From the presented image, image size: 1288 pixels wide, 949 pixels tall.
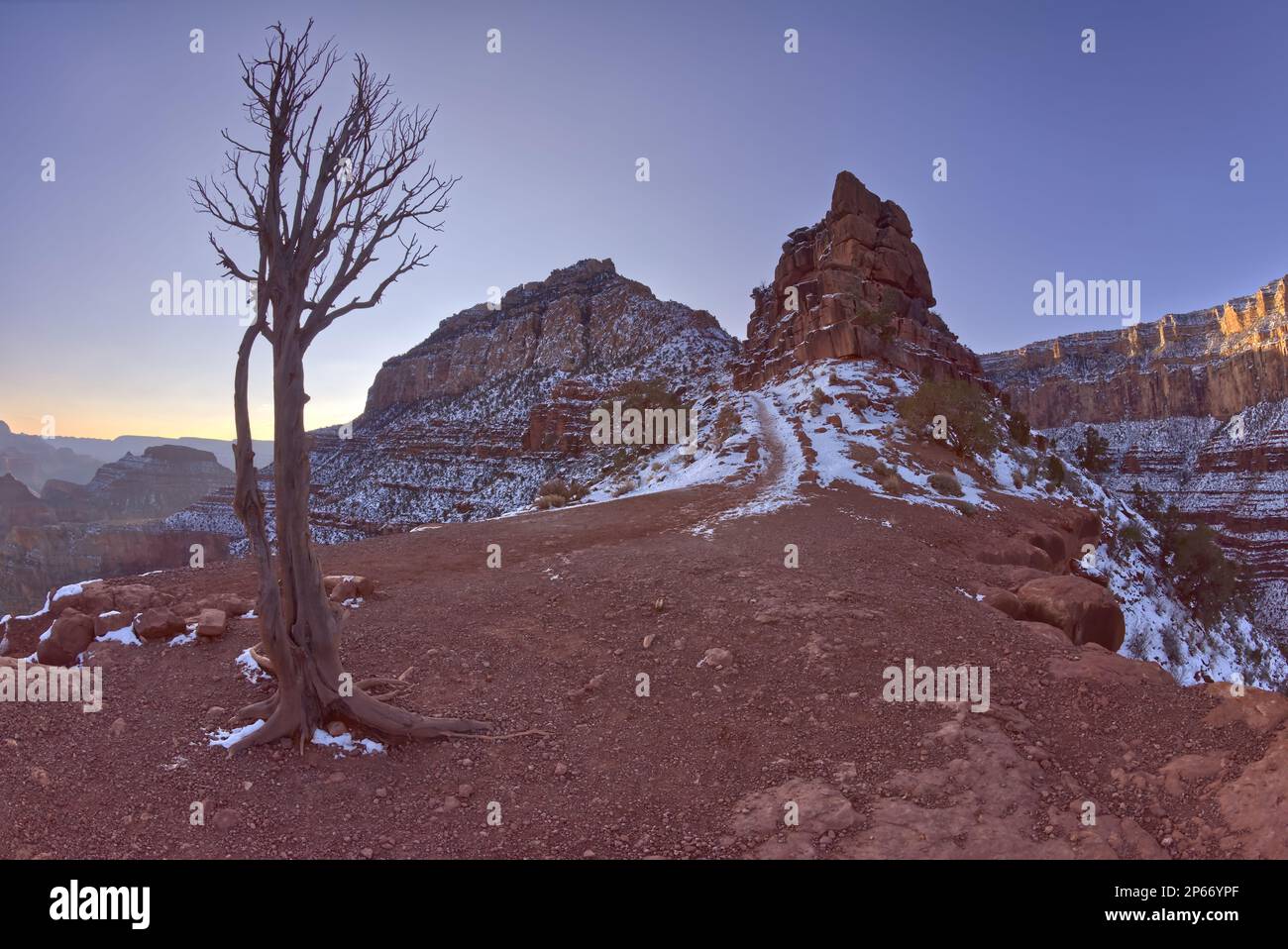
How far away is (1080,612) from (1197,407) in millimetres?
121261

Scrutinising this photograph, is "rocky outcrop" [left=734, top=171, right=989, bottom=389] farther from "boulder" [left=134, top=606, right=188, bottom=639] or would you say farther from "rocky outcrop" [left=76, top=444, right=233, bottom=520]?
"rocky outcrop" [left=76, top=444, right=233, bottom=520]

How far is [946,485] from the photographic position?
2133 centimetres

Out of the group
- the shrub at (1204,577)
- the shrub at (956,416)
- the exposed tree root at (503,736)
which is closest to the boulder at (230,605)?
the exposed tree root at (503,736)

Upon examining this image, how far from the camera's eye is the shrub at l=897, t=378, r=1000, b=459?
94.3 feet

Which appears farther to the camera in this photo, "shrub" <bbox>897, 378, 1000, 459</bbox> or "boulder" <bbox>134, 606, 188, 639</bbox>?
"shrub" <bbox>897, 378, 1000, 459</bbox>

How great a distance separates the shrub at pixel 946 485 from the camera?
21.1 meters

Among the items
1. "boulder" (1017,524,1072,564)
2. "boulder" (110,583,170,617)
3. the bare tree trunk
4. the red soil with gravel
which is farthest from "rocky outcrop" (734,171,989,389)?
the bare tree trunk

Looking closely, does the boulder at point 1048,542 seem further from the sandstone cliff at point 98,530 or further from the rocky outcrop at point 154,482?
the rocky outcrop at point 154,482

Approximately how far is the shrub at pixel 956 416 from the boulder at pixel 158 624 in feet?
91.1

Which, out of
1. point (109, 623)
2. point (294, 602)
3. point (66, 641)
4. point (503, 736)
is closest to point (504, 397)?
point (109, 623)

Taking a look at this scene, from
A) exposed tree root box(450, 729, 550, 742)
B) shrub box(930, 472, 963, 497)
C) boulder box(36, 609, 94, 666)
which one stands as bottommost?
exposed tree root box(450, 729, 550, 742)

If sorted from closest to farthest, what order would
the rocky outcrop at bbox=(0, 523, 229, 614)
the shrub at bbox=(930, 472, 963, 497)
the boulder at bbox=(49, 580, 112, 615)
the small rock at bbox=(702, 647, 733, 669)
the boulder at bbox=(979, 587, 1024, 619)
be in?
the small rock at bbox=(702, 647, 733, 669) → the boulder at bbox=(49, 580, 112, 615) → the boulder at bbox=(979, 587, 1024, 619) → the shrub at bbox=(930, 472, 963, 497) → the rocky outcrop at bbox=(0, 523, 229, 614)

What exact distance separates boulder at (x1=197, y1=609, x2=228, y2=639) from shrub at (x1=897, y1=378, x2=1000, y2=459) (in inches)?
1077

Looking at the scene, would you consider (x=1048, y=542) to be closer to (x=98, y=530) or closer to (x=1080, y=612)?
(x=1080, y=612)
